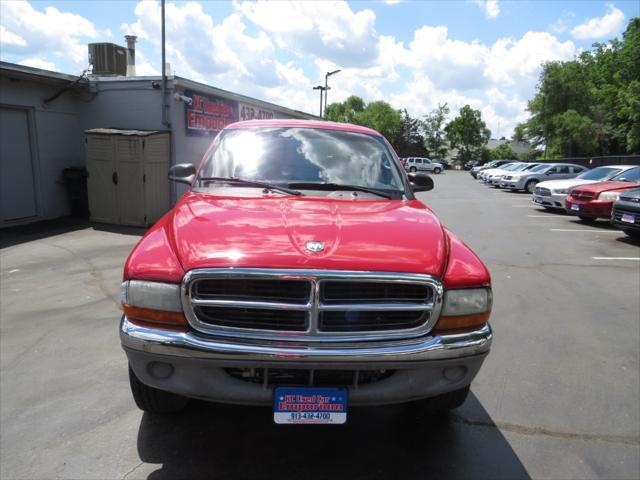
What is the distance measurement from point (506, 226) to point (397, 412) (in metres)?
10.1

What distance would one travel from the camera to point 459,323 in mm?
2465

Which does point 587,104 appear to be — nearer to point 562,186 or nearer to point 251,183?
point 562,186

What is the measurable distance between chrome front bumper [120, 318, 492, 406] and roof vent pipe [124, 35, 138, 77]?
1492 cm

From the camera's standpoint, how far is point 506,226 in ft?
40.5

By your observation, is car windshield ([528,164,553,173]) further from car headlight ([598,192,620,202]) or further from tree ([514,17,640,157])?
tree ([514,17,640,157])

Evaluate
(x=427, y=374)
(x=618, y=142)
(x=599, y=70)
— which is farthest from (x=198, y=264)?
(x=599, y=70)

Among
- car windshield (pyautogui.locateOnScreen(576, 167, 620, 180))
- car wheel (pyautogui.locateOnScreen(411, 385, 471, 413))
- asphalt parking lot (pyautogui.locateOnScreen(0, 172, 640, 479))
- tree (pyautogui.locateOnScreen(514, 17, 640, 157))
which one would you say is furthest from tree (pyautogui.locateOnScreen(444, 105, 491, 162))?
car wheel (pyautogui.locateOnScreen(411, 385, 471, 413))

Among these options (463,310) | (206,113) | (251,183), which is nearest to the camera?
(463,310)

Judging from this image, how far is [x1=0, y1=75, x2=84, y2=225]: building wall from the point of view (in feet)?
35.4

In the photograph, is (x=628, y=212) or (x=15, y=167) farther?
(x=15, y=167)

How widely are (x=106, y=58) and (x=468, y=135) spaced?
71130mm

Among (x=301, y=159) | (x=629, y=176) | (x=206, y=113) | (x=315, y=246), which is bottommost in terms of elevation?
(x=315, y=246)

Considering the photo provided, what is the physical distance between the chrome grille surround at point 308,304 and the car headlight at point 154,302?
5 cm

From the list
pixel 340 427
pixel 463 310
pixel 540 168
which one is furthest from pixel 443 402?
pixel 540 168
